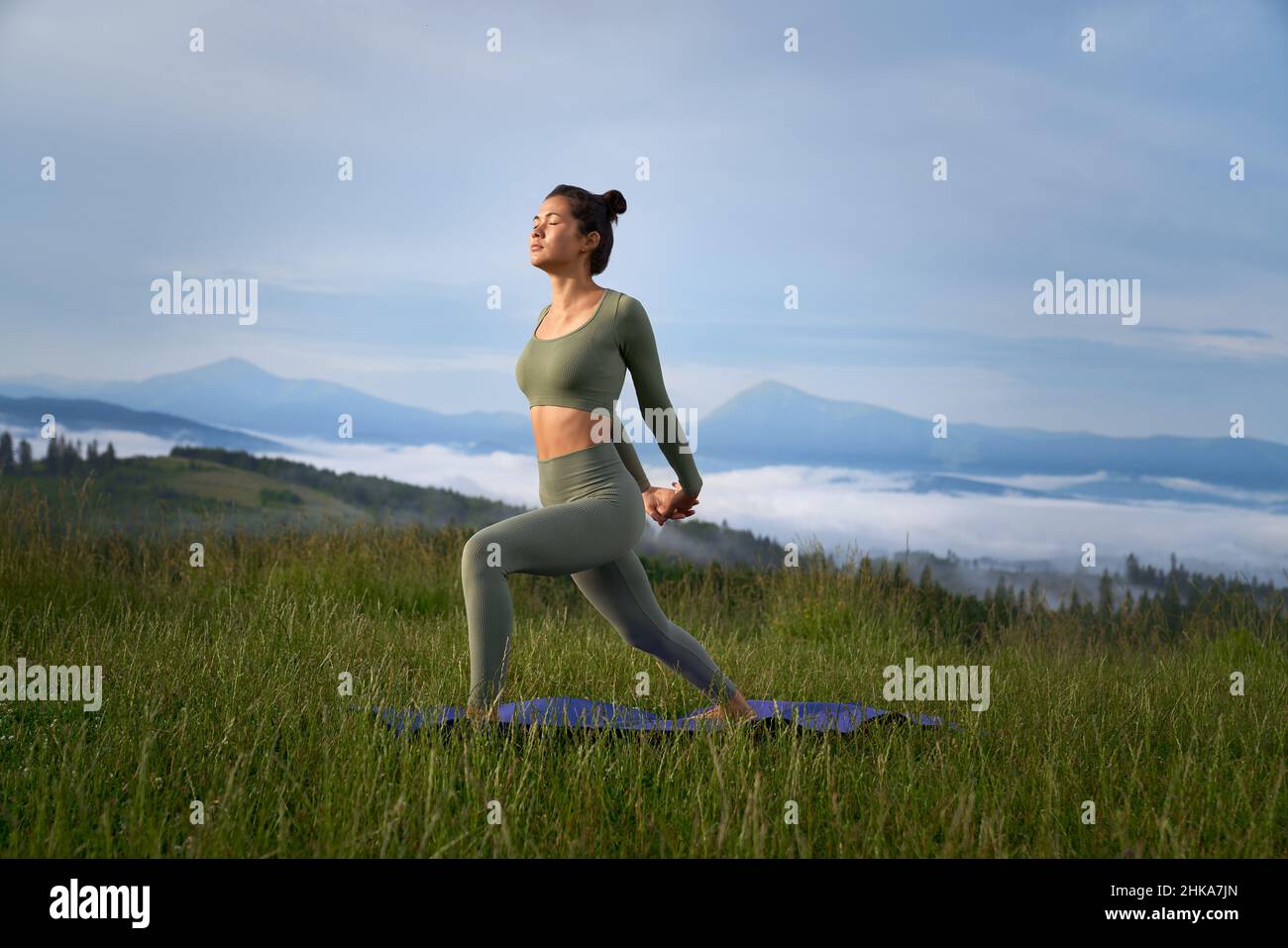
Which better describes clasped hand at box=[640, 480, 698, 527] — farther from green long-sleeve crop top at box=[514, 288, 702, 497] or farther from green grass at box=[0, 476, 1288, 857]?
green grass at box=[0, 476, 1288, 857]

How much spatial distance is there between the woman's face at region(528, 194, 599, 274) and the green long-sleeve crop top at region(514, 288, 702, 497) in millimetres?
230

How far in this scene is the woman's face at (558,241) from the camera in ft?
16.4

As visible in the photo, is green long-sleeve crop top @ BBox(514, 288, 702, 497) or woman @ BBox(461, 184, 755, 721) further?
green long-sleeve crop top @ BBox(514, 288, 702, 497)

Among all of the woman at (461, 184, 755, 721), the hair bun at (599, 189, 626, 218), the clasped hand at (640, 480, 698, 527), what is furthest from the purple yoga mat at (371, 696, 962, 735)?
the hair bun at (599, 189, 626, 218)

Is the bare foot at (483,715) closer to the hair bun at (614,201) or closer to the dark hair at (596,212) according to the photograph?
the dark hair at (596,212)

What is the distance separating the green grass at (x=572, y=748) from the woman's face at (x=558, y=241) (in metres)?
2.12

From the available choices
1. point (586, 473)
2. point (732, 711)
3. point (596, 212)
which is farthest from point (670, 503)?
point (596, 212)

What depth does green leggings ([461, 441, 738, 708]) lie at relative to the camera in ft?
15.0

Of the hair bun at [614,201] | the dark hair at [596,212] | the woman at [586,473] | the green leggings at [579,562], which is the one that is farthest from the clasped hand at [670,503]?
the hair bun at [614,201]

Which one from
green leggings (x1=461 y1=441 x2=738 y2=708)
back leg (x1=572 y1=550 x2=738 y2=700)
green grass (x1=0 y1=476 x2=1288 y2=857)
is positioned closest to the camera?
green grass (x1=0 y1=476 x2=1288 y2=857)

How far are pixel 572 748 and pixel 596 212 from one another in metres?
2.42

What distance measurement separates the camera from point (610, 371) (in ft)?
16.0

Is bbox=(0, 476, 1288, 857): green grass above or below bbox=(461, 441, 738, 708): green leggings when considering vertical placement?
below
